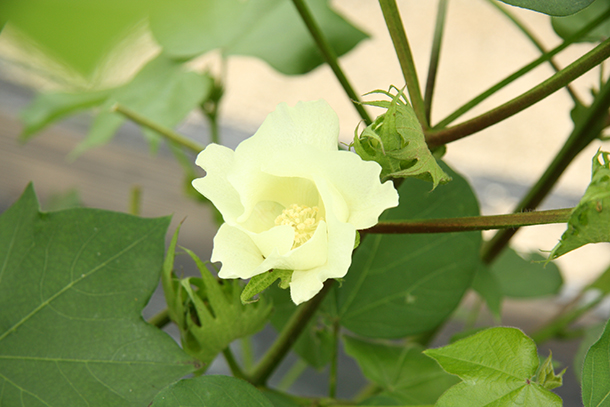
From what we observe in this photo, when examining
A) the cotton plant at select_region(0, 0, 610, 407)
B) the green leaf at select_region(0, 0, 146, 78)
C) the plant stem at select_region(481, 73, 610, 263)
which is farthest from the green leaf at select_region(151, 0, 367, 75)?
the green leaf at select_region(0, 0, 146, 78)

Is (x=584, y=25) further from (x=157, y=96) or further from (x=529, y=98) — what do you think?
(x=157, y=96)

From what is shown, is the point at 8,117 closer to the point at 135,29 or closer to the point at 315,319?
the point at 315,319

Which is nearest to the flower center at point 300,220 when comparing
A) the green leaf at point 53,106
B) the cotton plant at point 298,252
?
the cotton plant at point 298,252

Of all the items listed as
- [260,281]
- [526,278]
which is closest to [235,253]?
[260,281]

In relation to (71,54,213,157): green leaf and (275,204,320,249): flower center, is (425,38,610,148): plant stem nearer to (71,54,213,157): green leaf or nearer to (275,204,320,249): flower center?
(275,204,320,249): flower center

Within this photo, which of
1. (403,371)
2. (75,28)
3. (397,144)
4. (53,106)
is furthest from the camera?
(53,106)

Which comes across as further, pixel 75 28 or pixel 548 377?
pixel 548 377

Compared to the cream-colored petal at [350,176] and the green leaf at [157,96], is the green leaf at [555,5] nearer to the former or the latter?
the cream-colored petal at [350,176]
